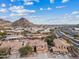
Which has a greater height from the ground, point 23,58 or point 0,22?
point 0,22

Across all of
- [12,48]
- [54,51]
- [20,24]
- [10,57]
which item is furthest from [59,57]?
[20,24]

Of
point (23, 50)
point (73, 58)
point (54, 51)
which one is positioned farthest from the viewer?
point (54, 51)

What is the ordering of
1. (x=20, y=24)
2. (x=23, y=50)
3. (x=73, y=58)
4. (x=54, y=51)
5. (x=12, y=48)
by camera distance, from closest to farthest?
(x=73, y=58), (x=23, y=50), (x=54, y=51), (x=12, y=48), (x=20, y=24)

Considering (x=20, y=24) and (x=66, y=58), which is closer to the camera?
(x=66, y=58)

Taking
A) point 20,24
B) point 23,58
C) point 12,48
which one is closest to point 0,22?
point 20,24

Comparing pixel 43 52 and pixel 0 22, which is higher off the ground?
pixel 0 22

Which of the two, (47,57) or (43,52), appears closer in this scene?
(47,57)

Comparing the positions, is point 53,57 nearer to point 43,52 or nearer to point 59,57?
point 59,57

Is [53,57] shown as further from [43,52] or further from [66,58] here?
[43,52]

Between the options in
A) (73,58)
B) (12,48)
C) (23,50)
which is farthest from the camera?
(12,48)
